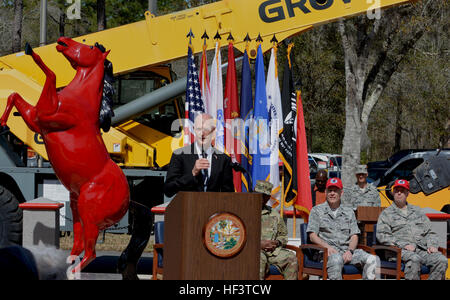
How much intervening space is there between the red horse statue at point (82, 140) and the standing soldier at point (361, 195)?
5.85m

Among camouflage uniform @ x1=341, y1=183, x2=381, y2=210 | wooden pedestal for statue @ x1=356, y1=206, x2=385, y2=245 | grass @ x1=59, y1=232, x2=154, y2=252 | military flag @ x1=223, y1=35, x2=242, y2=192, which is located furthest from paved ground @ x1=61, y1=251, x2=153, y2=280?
camouflage uniform @ x1=341, y1=183, x2=381, y2=210

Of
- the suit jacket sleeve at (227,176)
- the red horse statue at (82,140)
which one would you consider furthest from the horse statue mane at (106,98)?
the suit jacket sleeve at (227,176)

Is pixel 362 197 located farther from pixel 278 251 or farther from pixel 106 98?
pixel 106 98

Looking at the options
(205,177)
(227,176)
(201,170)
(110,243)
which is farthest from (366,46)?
(201,170)

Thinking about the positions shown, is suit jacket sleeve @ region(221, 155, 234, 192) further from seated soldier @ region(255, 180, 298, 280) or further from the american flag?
the american flag

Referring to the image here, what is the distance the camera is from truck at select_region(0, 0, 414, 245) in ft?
33.4

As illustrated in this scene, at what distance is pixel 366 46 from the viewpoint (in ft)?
58.0

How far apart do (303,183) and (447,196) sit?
12.0 ft

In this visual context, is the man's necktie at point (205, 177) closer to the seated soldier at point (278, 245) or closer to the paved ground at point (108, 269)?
the seated soldier at point (278, 245)

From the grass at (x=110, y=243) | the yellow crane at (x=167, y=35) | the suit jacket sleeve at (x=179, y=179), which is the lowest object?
the grass at (x=110, y=243)

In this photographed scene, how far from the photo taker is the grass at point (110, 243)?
10.6 metres

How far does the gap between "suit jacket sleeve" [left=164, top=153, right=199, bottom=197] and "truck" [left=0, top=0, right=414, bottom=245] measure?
483cm
